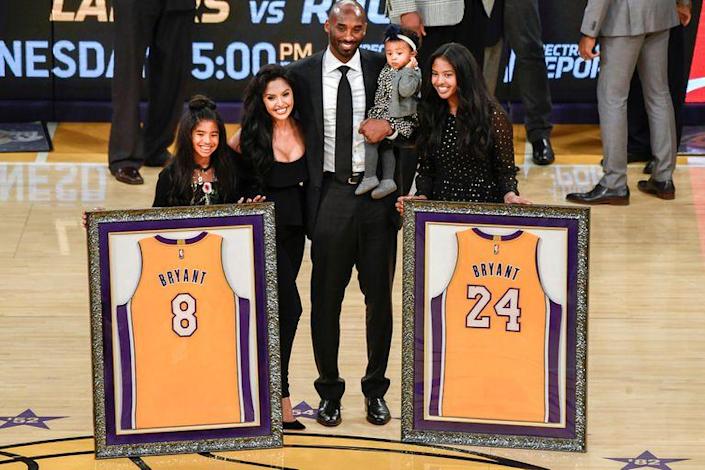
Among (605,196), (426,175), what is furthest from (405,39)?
(605,196)

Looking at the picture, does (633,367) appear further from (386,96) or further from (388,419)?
(386,96)

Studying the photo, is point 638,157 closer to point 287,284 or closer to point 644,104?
point 644,104

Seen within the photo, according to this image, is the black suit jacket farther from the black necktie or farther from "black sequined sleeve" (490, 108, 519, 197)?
"black sequined sleeve" (490, 108, 519, 197)

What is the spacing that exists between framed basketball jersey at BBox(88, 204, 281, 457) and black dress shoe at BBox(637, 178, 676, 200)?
393 centimetres

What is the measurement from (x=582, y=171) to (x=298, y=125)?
13.5 feet

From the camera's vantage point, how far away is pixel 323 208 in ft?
18.5

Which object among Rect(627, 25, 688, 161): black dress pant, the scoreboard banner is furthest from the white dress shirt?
the scoreboard banner

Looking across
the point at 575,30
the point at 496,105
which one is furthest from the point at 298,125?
the point at 575,30

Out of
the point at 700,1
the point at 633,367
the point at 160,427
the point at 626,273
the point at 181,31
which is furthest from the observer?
the point at 700,1

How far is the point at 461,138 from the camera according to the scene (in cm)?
551

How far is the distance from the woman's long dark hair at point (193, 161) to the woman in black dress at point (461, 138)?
65cm

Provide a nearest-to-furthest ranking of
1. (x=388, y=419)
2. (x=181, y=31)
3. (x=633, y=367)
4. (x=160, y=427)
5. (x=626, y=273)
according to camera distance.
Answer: (x=160, y=427), (x=388, y=419), (x=633, y=367), (x=626, y=273), (x=181, y=31)

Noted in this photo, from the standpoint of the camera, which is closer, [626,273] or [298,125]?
[298,125]

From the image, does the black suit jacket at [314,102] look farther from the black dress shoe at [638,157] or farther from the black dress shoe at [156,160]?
the black dress shoe at [638,157]
